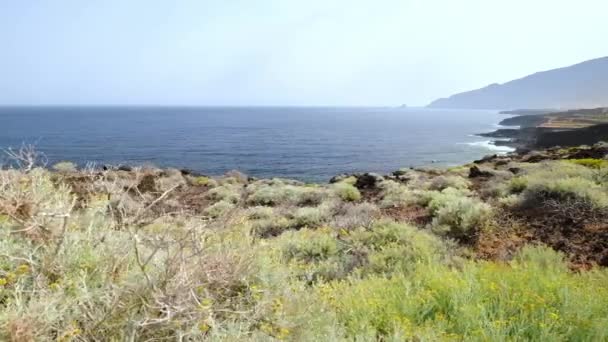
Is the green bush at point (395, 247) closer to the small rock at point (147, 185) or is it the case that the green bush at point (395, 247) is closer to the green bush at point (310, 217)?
the green bush at point (310, 217)

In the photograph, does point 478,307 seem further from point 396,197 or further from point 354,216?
point 396,197

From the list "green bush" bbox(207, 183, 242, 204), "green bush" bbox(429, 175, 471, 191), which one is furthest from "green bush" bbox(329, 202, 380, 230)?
"green bush" bbox(207, 183, 242, 204)

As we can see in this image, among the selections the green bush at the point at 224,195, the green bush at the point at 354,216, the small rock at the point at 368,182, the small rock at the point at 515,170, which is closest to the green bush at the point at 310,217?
the green bush at the point at 354,216

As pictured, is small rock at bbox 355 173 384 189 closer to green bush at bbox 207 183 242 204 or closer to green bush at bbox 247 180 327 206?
green bush at bbox 247 180 327 206

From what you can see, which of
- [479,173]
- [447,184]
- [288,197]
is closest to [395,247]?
[447,184]

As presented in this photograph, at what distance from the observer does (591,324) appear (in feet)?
11.3

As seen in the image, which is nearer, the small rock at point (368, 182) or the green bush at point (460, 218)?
the green bush at point (460, 218)

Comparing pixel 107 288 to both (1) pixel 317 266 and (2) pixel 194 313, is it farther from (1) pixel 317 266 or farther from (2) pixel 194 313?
(1) pixel 317 266

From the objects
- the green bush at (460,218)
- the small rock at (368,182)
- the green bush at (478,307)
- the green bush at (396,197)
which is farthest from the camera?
the small rock at (368,182)

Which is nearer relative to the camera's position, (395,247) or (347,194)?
(395,247)

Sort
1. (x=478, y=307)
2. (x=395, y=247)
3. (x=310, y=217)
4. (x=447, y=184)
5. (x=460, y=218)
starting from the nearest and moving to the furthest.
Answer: (x=478, y=307)
(x=395, y=247)
(x=460, y=218)
(x=310, y=217)
(x=447, y=184)

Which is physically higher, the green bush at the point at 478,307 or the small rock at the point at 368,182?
the green bush at the point at 478,307

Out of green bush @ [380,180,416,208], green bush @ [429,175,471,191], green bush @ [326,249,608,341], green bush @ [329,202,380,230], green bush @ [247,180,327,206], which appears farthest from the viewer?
green bush @ [247,180,327,206]

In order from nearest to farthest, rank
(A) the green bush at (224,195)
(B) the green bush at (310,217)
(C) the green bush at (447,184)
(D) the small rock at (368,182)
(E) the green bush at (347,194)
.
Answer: (B) the green bush at (310,217) → (C) the green bush at (447,184) → (E) the green bush at (347,194) → (A) the green bush at (224,195) → (D) the small rock at (368,182)
